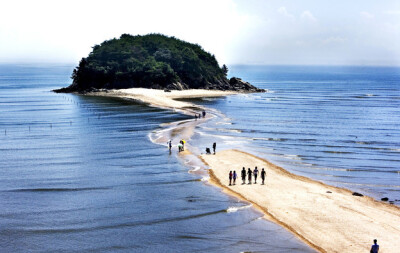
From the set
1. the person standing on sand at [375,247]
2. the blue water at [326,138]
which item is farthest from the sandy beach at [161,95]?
the person standing on sand at [375,247]

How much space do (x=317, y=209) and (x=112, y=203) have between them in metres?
15.6

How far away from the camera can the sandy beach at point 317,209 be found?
1074 inches

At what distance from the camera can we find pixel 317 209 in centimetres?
3244

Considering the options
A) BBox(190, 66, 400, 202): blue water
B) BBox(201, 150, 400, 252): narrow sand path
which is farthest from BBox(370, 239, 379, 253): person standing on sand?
BBox(190, 66, 400, 202): blue water

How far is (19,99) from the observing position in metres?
121

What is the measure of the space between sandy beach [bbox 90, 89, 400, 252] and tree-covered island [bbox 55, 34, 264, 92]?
9850cm

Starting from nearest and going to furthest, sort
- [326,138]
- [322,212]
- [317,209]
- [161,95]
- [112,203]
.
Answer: [322,212], [317,209], [112,203], [326,138], [161,95]

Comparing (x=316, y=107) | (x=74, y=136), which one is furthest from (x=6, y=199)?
(x=316, y=107)

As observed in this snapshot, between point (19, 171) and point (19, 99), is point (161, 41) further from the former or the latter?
point (19, 171)

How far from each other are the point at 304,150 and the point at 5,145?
127 feet

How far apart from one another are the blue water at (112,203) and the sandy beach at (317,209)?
1472 mm

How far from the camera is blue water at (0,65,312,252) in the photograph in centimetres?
2738

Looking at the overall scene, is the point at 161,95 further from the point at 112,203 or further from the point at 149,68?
the point at 112,203

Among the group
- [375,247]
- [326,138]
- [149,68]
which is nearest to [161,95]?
[149,68]
